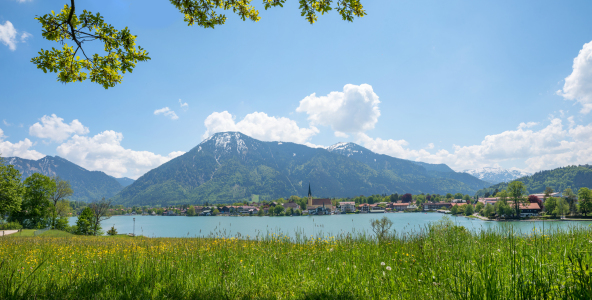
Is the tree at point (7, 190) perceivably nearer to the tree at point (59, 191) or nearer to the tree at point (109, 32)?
the tree at point (59, 191)

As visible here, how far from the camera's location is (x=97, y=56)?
5805mm

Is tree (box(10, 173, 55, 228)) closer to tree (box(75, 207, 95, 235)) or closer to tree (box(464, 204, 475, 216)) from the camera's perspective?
tree (box(75, 207, 95, 235))

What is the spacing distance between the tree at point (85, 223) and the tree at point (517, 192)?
102m

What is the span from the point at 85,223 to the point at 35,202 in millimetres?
11421

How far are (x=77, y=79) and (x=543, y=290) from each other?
880 cm

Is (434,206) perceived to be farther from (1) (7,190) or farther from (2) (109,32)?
(2) (109,32)

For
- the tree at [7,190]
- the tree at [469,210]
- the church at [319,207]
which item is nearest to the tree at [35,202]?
the tree at [7,190]

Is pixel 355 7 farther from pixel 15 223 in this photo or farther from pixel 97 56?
pixel 15 223

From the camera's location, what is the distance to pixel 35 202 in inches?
1864

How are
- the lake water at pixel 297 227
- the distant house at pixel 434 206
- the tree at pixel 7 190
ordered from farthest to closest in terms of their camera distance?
the distant house at pixel 434 206 → the tree at pixel 7 190 → the lake water at pixel 297 227

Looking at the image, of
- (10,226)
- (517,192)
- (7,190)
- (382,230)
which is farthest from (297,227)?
(517,192)

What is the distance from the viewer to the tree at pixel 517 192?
7172 centimetres

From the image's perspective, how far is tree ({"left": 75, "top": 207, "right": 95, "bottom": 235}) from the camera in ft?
149

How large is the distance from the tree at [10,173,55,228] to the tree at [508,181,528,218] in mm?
111526
